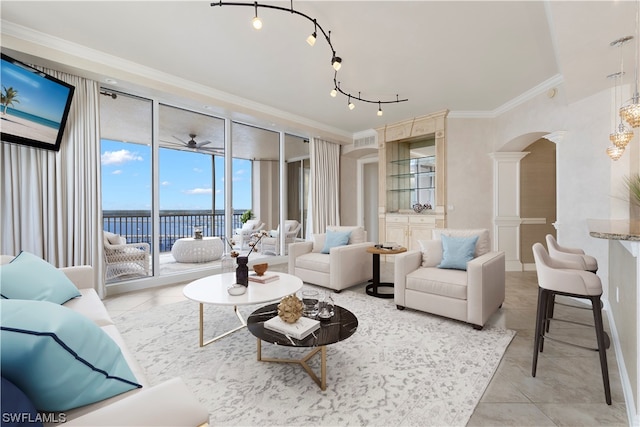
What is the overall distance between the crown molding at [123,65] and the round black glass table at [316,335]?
3303mm

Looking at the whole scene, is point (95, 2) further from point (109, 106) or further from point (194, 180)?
point (194, 180)

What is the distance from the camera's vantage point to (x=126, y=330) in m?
2.63

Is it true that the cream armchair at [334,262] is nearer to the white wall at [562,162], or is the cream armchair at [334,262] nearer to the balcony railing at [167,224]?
the balcony railing at [167,224]

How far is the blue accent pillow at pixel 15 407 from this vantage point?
2.30 ft

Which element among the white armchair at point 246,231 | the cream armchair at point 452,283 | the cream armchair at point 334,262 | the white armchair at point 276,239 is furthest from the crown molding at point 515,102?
the white armchair at point 246,231

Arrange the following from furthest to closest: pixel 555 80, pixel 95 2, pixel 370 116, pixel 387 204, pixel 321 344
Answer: pixel 387 204, pixel 370 116, pixel 555 80, pixel 95 2, pixel 321 344

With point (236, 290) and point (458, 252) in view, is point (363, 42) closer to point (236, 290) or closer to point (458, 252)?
point (458, 252)

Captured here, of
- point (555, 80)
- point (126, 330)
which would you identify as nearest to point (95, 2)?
point (126, 330)

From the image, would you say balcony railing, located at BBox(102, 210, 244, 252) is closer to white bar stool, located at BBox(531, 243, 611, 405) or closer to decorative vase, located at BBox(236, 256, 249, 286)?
decorative vase, located at BBox(236, 256, 249, 286)

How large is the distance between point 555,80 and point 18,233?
6564mm

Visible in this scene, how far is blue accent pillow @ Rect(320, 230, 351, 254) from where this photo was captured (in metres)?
4.16

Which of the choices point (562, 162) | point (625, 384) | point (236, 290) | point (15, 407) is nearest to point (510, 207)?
point (562, 162)

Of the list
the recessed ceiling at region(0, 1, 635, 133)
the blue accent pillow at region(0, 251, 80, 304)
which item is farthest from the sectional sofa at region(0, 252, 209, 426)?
the recessed ceiling at region(0, 1, 635, 133)

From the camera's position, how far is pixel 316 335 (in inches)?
72.2
